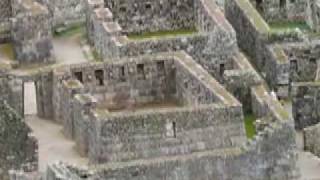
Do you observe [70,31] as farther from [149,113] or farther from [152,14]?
[149,113]

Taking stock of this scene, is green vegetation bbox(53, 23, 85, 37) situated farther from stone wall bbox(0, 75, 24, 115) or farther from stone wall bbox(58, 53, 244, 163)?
stone wall bbox(0, 75, 24, 115)

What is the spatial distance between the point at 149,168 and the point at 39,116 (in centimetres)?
628

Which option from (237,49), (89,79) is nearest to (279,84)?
(237,49)

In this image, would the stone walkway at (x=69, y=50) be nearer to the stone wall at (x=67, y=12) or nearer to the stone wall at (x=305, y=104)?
the stone wall at (x=67, y=12)

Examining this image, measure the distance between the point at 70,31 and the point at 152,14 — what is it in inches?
113

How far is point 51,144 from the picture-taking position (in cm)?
5300

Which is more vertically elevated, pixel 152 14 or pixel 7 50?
pixel 152 14

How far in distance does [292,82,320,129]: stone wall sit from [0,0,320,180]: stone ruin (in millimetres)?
27

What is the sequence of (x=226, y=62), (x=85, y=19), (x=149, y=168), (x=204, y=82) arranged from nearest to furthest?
(x=149, y=168), (x=204, y=82), (x=226, y=62), (x=85, y=19)

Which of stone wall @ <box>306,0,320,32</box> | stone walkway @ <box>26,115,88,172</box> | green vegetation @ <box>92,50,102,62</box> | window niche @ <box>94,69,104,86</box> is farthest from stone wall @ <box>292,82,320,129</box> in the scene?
stone walkway @ <box>26,115,88,172</box>

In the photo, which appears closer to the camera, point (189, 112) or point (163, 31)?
point (189, 112)

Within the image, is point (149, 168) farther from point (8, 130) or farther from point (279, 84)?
point (279, 84)

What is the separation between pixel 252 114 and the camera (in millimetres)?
53938

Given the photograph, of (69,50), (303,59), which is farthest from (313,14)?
(69,50)
